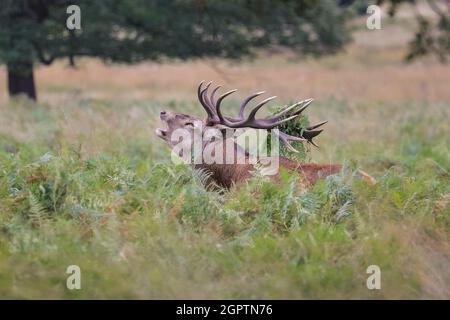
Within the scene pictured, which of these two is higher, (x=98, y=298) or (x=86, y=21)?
(x=86, y=21)

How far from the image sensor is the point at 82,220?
6.71m

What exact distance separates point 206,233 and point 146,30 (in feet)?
39.5

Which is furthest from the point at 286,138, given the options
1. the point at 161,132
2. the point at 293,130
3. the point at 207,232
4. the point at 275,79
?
the point at 275,79

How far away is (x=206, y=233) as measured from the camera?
21.1 ft

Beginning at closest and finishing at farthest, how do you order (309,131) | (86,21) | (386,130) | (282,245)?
(282,245), (309,131), (386,130), (86,21)

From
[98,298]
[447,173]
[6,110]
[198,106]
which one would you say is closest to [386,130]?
[198,106]

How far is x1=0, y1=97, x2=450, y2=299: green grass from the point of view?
5.74 meters

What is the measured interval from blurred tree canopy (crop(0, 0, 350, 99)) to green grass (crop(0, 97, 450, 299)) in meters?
8.54

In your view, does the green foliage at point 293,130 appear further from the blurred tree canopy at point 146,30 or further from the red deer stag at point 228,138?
the blurred tree canopy at point 146,30

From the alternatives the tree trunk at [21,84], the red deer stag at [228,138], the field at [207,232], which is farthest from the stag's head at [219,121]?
the tree trunk at [21,84]

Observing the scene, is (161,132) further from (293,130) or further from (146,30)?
(146,30)

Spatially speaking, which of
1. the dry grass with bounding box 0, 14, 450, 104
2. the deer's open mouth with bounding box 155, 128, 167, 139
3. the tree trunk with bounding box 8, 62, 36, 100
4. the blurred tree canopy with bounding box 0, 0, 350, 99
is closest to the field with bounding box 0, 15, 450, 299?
the deer's open mouth with bounding box 155, 128, 167, 139
